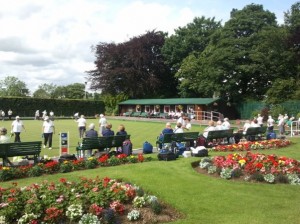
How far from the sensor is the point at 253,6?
50.4m

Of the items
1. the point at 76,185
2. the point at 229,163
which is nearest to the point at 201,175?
the point at 229,163

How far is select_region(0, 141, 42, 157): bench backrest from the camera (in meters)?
12.0

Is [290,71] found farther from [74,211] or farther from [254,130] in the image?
[74,211]

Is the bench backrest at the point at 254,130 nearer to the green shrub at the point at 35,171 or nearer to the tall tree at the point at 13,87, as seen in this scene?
the green shrub at the point at 35,171

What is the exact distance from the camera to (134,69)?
62.2 metres

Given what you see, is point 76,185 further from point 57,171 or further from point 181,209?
point 57,171

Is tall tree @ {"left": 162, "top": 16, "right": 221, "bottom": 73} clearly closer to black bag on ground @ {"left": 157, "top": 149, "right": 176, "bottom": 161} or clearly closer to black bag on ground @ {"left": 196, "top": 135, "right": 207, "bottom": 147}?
black bag on ground @ {"left": 196, "top": 135, "right": 207, "bottom": 147}

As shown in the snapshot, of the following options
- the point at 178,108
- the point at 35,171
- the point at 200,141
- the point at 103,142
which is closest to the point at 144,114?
the point at 178,108

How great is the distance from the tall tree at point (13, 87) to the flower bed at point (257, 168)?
118 m

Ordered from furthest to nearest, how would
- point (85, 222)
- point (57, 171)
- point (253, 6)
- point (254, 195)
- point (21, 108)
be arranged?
point (21, 108)
point (253, 6)
point (57, 171)
point (254, 195)
point (85, 222)

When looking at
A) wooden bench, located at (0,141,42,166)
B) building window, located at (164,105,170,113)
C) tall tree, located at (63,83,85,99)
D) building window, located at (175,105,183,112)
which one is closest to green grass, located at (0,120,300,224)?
wooden bench, located at (0,141,42,166)

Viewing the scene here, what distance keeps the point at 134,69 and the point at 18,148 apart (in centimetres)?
5061

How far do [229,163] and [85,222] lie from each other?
576 cm

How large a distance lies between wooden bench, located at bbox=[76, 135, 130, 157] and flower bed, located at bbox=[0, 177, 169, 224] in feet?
20.0
